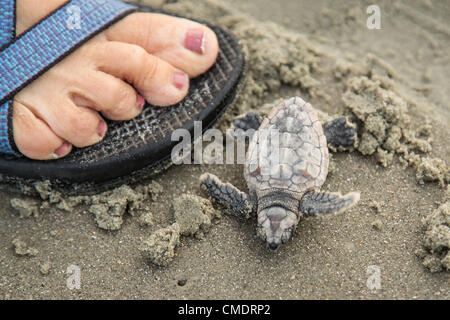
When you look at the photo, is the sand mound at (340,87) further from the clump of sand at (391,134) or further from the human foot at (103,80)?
the human foot at (103,80)

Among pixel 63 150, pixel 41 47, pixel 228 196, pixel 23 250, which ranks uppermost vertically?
pixel 41 47

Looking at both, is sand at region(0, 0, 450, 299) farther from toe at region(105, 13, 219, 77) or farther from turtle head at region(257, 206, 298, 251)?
toe at region(105, 13, 219, 77)

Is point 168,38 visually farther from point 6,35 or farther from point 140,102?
point 6,35

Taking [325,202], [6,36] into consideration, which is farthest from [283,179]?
[6,36]

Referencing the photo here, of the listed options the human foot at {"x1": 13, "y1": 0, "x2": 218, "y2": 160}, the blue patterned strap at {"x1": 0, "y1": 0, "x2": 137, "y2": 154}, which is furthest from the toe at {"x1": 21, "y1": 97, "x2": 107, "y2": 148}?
the blue patterned strap at {"x1": 0, "y1": 0, "x2": 137, "y2": 154}

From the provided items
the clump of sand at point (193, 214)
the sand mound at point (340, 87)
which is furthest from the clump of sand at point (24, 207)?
the sand mound at point (340, 87)

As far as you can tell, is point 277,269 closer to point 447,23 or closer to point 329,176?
point 329,176

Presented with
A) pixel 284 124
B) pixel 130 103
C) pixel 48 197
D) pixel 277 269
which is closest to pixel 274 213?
pixel 277 269

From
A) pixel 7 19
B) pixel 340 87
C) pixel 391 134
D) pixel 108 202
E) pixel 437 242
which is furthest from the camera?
pixel 340 87
